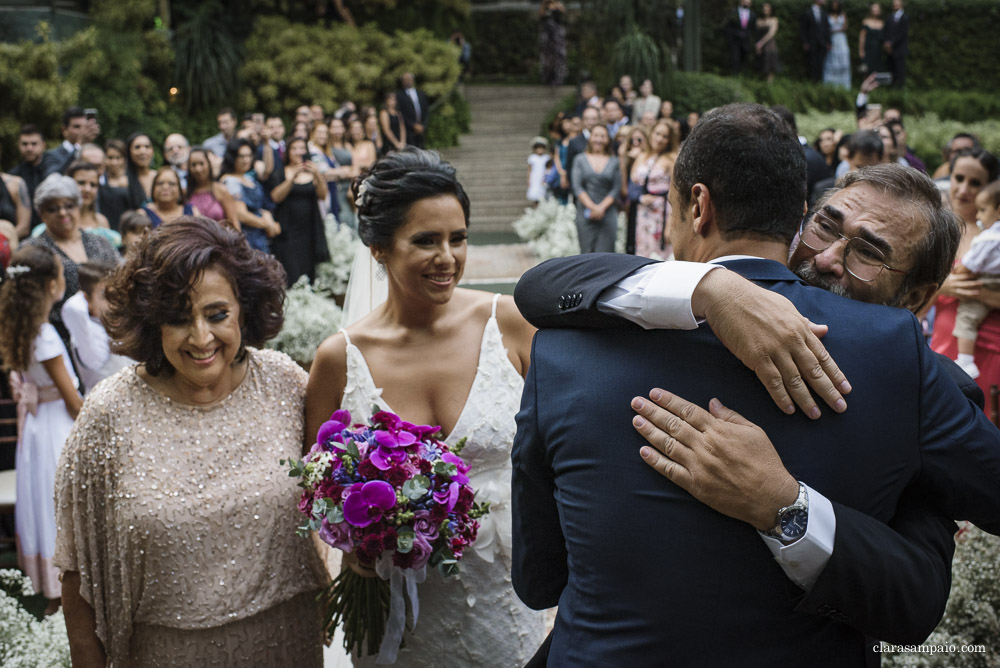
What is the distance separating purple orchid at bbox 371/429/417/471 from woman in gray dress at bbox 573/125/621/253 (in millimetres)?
9014

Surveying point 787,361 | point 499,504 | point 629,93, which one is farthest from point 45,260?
point 629,93

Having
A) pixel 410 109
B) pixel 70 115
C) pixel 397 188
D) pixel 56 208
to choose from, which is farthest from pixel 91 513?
pixel 410 109

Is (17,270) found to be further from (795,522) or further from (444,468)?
(795,522)

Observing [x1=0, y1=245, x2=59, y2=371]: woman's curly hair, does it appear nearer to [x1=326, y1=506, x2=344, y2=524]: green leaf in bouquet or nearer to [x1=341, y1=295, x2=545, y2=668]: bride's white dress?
[x1=341, y1=295, x2=545, y2=668]: bride's white dress

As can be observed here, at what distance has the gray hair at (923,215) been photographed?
193 centimetres

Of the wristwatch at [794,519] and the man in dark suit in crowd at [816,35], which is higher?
the wristwatch at [794,519]

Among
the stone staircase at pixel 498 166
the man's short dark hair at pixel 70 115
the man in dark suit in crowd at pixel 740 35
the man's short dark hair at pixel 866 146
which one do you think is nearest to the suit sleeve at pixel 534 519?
the man's short dark hair at pixel 866 146

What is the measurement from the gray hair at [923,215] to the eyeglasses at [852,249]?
55 millimetres

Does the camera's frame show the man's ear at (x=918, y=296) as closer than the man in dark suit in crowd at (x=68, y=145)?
Yes

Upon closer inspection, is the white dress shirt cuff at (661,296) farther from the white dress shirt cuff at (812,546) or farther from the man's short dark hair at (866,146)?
the man's short dark hair at (866,146)

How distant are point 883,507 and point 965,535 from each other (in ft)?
9.60

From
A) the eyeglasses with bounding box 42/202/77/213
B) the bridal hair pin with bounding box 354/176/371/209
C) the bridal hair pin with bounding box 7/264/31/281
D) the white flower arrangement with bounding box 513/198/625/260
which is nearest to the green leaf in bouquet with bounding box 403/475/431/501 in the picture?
the bridal hair pin with bounding box 354/176/371/209

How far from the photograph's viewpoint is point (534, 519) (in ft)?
6.73

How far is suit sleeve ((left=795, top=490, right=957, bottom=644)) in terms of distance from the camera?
1.66 meters
